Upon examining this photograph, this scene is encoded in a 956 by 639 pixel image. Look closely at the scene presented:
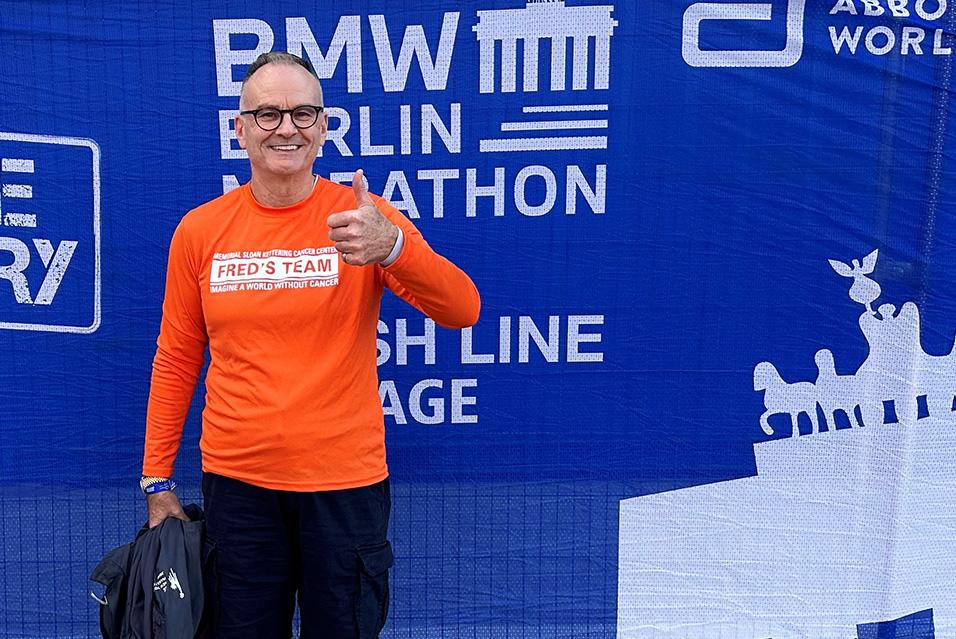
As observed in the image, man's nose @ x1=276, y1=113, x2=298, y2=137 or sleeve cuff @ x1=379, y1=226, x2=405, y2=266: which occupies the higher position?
man's nose @ x1=276, y1=113, x2=298, y2=137

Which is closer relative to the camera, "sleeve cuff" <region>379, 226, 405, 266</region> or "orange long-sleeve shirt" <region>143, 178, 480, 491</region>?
"sleeve cuff" <region>379, 226, 405, 266</region>

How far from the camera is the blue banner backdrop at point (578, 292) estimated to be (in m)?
2.44

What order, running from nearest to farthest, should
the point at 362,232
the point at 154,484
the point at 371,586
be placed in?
the point at 362,232, the point at 371,586, the point at 154,484

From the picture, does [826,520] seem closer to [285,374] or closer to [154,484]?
[285,374]

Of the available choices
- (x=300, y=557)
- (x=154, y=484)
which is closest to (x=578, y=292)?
(x=300, y=557)

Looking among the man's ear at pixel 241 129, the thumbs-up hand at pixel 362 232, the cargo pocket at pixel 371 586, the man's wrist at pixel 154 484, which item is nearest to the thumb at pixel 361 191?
the thumbs-up hand at pixel 362 232

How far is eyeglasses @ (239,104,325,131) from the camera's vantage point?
1.79m

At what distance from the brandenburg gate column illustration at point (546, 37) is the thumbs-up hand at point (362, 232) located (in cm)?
97

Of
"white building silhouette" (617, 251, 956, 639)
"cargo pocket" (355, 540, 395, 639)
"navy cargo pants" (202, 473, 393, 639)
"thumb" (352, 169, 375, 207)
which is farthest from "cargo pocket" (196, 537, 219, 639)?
"white building silhouette" (617, 251, 956, 639)

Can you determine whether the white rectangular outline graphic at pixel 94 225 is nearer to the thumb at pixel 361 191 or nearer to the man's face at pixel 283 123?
the man's face at pixel 283 123

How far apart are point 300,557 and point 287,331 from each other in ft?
1.83

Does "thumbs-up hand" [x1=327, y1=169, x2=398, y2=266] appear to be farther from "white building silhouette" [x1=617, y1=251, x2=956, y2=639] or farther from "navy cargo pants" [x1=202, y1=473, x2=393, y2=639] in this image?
"white building silhouette" [x1=617, y1=251, x2=956, y2=639]

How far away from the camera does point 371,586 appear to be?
1949mm

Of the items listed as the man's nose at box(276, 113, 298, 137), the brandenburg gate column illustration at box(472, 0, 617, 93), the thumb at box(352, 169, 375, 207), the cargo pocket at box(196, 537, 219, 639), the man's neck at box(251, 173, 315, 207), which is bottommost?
the cargo pocket at box(196, 537, 219, 639)
